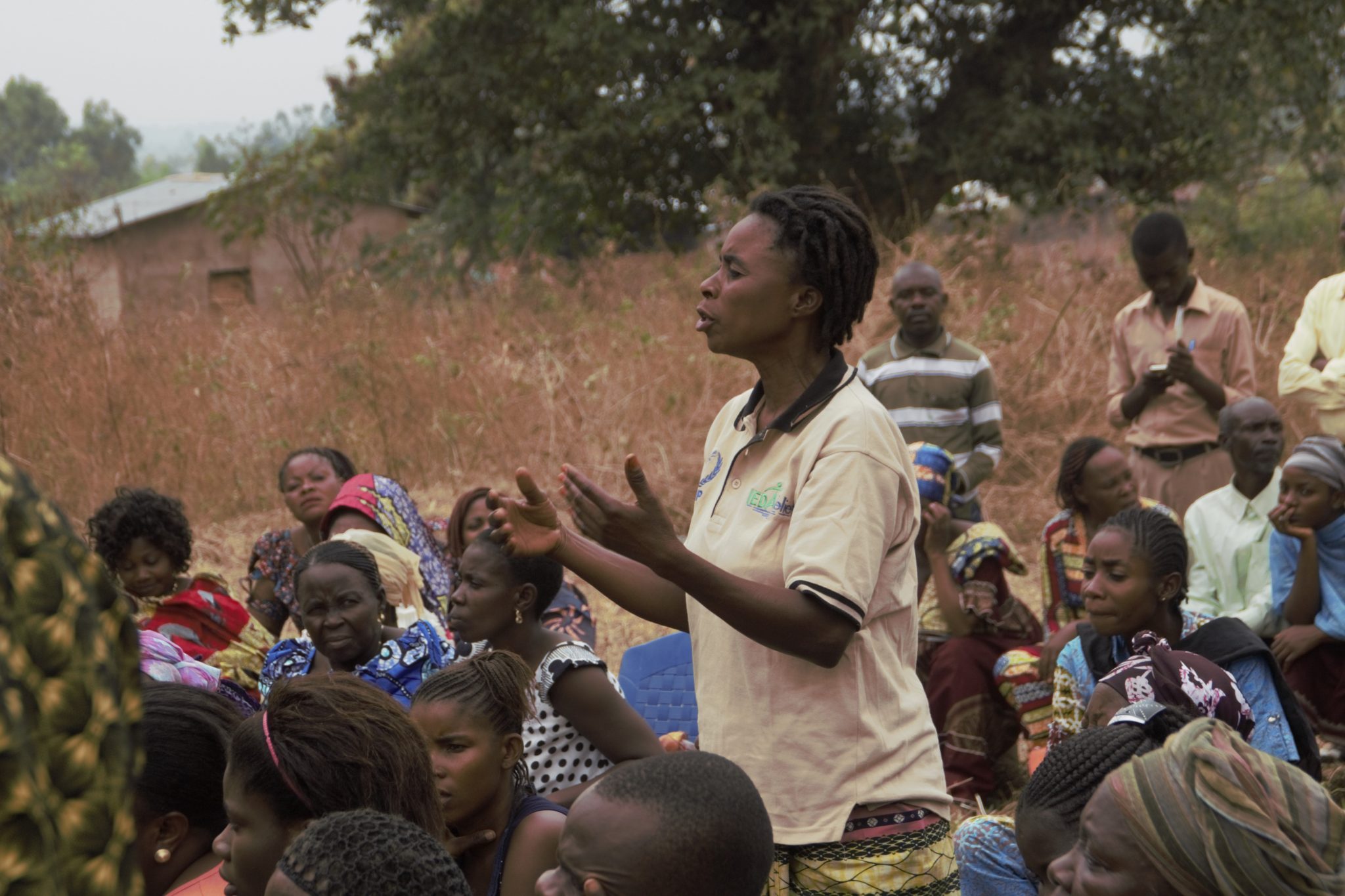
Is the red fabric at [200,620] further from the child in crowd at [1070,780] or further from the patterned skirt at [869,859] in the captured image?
the child in crowd at [1070,780]

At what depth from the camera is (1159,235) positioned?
5609 mm

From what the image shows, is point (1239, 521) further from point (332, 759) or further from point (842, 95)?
point (842, 95)

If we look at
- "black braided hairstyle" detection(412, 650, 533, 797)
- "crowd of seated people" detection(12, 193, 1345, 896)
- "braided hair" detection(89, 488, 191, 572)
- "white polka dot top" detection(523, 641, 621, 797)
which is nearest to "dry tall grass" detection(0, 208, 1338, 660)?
"braided hair" detection(89, 488, 191, 572)

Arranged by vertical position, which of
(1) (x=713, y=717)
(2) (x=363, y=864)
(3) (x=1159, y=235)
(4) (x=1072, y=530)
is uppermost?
(3) (x=1159, y=235)

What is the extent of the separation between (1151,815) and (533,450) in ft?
24.1

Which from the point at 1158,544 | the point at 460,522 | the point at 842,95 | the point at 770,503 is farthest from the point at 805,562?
the point at 842,95

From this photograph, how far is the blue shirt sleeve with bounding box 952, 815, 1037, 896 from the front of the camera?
2682mm

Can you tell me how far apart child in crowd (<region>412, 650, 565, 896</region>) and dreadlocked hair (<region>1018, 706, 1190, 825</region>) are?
937mm

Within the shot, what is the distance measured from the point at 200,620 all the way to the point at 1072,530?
297 centimetres

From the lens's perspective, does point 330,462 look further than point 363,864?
Yes

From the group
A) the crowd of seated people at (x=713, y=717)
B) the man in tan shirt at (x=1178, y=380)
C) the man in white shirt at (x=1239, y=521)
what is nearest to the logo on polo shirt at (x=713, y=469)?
the crowd of seated people at (x=713, y=717)

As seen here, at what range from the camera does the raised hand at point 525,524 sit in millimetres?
2256

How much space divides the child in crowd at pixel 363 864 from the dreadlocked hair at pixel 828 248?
1.09 m

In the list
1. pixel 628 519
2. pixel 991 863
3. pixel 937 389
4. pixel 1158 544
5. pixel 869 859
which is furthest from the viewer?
pixel 937 389
